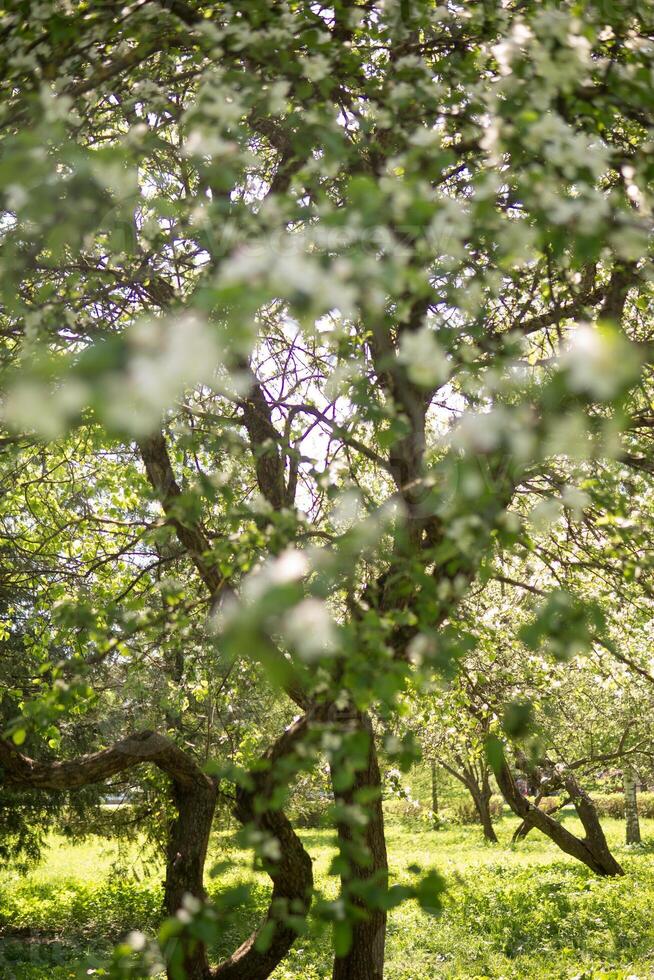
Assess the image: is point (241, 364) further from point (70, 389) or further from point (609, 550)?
point (70, 389)

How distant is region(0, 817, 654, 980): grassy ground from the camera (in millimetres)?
8508

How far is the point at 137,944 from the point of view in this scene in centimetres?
208

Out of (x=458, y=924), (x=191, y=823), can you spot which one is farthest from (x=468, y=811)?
(x=191, y=823)

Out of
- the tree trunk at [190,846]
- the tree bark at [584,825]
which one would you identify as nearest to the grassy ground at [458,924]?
the tree bark at [584,825]

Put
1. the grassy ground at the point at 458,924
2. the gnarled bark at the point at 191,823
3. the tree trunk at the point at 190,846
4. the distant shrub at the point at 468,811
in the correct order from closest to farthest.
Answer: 1. the gnarled bark at the point at 191,823
2. the tree trunk at the point at 190,846
3. the grassy ground at the point at 458,924
4. the distant shrub at the point at 468,811

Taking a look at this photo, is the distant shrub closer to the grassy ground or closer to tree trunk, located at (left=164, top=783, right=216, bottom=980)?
the grassy ground

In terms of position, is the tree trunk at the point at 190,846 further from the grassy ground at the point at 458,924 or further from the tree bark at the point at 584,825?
the tree bark at the point at 584,825

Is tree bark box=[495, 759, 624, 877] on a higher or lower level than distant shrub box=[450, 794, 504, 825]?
higher

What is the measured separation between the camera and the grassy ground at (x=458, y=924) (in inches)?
335

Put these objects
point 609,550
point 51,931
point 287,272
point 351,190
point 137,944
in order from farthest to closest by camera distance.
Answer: point 51,931, point 609,550, point 137,944, point 351,190, point 287,272

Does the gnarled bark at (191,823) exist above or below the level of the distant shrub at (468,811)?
above

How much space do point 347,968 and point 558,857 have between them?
14985 millimetres

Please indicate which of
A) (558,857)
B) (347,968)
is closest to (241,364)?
(347,968)

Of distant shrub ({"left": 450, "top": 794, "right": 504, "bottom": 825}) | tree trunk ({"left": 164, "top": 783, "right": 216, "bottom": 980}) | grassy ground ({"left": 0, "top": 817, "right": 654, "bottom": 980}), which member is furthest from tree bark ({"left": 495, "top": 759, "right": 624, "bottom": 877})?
distant shrub ({"left": 450, "top": 794, "right": 504, "bottom": 825})
